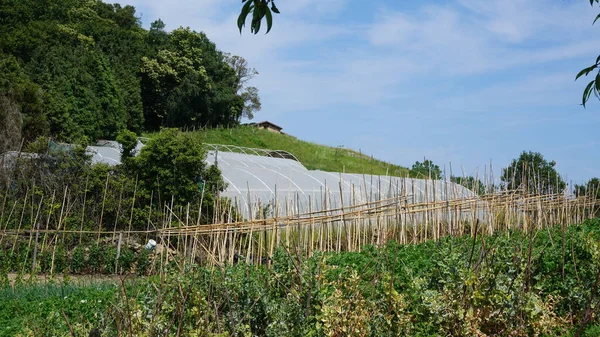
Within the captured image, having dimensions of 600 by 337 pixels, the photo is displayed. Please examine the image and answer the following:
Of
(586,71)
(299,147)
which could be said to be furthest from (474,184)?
(299,147)

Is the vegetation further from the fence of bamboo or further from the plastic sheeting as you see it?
the plastic sheeting

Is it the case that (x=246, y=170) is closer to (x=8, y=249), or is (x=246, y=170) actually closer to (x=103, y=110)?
(x=8, y=249)

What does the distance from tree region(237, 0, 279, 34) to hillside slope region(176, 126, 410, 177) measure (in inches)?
1129

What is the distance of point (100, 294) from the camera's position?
23.0ft

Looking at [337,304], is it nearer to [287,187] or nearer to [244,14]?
[244,14]

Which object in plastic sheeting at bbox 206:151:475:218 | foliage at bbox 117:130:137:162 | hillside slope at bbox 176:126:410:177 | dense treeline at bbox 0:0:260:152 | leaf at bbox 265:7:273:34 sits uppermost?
dense treeline at bbox 0:0:260:152

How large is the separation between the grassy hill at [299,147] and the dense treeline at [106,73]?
2.44 metres

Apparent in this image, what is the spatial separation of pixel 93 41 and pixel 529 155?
24.1 metres

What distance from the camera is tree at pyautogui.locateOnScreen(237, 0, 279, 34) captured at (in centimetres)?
248

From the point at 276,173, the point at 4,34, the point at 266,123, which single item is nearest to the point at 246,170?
the point at 276,173

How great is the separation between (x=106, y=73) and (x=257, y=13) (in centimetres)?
2803

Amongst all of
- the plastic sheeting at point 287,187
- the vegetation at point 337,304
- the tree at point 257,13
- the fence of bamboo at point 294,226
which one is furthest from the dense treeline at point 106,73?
the tree at point 257,13

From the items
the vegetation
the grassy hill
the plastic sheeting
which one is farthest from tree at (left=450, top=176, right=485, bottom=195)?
the grassy hill

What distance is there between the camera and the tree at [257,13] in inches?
97.8
